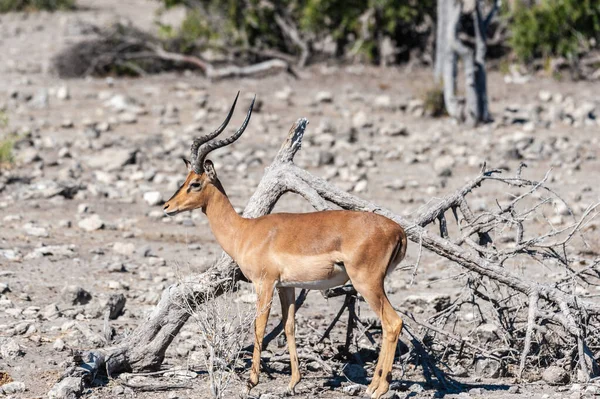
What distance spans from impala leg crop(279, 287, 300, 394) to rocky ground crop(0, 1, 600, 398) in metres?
0.19

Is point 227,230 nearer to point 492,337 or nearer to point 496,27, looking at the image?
point 492,337

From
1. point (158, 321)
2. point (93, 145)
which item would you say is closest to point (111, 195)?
point (93, 145)

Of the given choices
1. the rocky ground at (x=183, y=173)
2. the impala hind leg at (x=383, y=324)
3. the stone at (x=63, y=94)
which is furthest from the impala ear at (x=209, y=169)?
the stone at (x=63, y=94)

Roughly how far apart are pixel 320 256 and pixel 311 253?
66 mm

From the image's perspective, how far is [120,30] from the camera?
21875mm

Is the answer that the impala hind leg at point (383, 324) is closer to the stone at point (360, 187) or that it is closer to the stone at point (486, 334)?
the stone at point (486, 334)

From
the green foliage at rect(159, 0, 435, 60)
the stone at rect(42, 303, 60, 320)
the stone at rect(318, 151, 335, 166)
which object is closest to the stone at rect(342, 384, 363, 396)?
the stone at rect(42, 303, 60, 320)

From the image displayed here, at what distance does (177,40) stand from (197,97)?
4437 mm

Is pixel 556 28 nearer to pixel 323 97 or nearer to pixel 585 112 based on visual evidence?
pixel 585 112

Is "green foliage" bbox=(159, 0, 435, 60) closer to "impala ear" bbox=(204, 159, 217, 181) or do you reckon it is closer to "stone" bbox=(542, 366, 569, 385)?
"impala ear" bbox=(204, 159, 217, 181)

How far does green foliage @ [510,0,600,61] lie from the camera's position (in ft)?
68.4

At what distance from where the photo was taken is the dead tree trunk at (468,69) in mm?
16500

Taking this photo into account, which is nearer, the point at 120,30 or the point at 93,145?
the point at 93,145

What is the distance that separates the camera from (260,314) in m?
6.46
